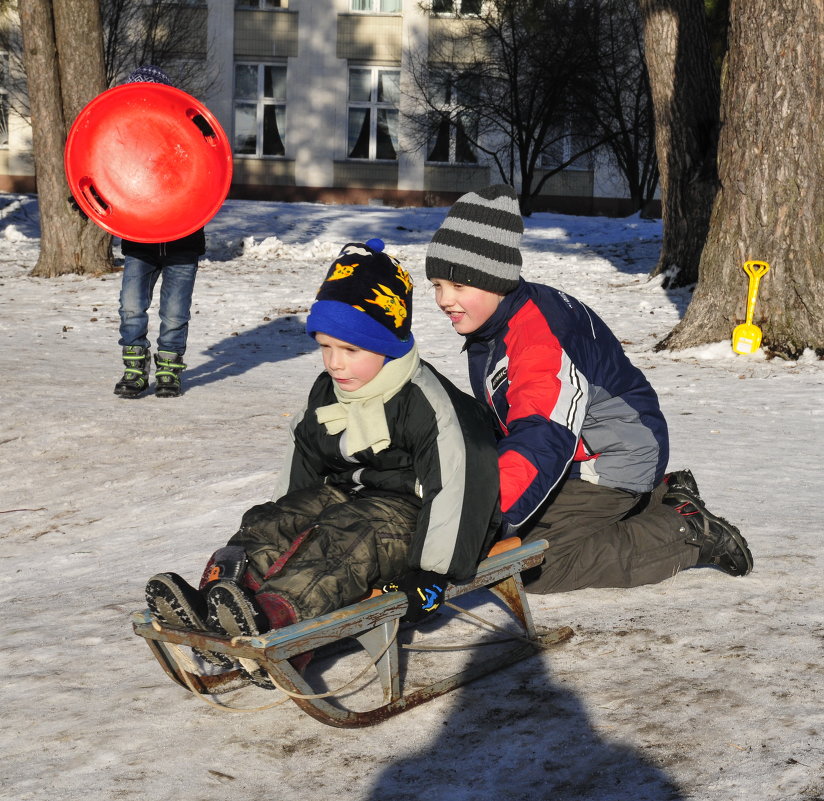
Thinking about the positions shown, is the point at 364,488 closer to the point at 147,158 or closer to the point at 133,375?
the point at 133,375

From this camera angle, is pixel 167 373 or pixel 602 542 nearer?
pixel 602 542

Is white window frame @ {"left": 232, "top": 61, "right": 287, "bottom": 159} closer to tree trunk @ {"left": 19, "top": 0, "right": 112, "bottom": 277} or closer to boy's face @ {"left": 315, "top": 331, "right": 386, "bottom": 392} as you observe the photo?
tree trunk @ {"left": 19, "top": 0, "right": 112, "bottom": 277}

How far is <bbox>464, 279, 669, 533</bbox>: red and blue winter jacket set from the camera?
318 cm

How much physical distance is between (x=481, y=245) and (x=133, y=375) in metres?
4.08

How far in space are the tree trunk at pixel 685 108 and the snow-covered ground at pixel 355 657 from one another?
2900mm

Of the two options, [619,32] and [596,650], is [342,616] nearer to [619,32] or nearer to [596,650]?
[596,650]

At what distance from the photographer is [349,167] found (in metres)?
29.5

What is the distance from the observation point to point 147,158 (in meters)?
7.35

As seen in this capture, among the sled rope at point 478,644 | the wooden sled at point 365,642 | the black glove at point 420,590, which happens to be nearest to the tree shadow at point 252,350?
the sled rope at point 478,644

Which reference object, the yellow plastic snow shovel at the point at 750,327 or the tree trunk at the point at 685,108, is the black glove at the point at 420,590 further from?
the tree trunk at the point at 685,108

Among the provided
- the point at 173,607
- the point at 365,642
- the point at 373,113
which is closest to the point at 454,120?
the point at 373,113

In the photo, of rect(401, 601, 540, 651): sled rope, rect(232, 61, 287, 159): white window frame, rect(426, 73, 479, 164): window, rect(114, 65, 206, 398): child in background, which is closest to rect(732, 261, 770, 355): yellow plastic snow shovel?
rect(114, 65, 206, 398): child in background

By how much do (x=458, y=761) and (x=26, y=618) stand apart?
1829mm

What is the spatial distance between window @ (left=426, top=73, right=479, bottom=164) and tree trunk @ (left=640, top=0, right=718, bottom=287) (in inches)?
648
